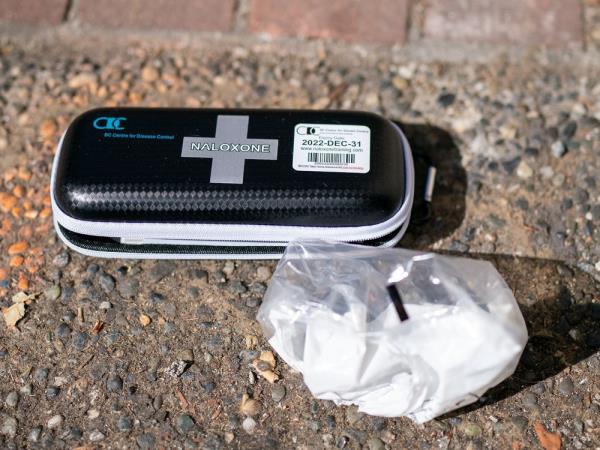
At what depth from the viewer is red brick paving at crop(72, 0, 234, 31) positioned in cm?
207

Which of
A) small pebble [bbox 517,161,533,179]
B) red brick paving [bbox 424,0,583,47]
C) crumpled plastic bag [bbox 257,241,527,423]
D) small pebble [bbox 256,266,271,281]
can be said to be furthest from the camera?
red brick paving [bbox 424,0,583,47]

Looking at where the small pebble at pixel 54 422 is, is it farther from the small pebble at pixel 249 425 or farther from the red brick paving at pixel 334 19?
the red brick paving at pixel 334 19

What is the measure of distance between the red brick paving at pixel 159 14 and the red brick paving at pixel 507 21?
2.01 ft

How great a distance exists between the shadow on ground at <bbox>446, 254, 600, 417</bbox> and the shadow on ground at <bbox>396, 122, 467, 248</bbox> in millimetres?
118

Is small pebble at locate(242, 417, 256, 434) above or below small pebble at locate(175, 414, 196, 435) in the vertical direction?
above

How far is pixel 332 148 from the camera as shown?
1.57 m

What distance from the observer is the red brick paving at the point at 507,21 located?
2.03 meters

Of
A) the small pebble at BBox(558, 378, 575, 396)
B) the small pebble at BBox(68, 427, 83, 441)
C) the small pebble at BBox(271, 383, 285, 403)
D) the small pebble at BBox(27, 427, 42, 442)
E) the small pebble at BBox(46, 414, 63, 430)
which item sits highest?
the small pebble at BBox(558, 378, 575, 396)

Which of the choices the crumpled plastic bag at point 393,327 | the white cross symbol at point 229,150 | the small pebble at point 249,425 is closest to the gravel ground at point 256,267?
the small pebble at point 249,425

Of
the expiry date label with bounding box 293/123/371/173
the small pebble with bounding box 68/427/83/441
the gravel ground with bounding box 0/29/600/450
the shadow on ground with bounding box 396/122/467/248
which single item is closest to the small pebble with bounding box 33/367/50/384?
the gravel ground with bounding box 0/29/600/450

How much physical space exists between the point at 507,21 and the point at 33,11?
4.61 feet

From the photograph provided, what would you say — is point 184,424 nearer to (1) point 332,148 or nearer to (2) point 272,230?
(2) point 272,230

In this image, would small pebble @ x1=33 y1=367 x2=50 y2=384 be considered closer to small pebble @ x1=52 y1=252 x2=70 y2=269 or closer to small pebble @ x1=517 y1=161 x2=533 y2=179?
small pebble @ x1=52 y1=252 x2=70 y2=269

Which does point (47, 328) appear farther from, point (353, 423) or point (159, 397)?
point (353, 423)
